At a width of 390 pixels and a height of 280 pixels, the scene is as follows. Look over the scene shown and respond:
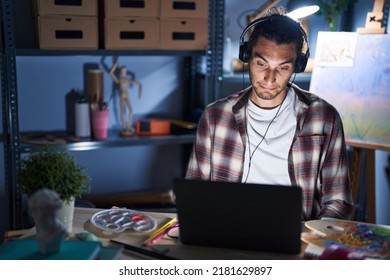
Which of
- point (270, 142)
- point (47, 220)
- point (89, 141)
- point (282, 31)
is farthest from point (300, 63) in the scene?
point (89, 141)

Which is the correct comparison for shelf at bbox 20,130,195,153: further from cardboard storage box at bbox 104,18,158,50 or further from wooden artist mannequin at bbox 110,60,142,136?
cardboard storage box at bbox 104,18,158,50

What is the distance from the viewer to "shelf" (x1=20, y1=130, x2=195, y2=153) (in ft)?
7.97

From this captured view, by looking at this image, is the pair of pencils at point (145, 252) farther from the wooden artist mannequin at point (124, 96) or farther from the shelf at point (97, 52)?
the wooden artist mannequin at point (124, 96)

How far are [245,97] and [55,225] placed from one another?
870mm

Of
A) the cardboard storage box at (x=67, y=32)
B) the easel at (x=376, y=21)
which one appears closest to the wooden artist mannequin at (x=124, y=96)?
the cardboard storage box at (x=67, y=32)

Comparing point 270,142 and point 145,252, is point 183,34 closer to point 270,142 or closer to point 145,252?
point 270,142

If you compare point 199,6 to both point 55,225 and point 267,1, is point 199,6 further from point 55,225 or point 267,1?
point 55,225

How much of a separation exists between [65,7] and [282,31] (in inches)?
40.9

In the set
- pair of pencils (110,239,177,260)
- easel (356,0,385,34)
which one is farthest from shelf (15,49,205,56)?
pair of pencils (110,239,177,260)

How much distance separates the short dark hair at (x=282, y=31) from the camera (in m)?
1.76

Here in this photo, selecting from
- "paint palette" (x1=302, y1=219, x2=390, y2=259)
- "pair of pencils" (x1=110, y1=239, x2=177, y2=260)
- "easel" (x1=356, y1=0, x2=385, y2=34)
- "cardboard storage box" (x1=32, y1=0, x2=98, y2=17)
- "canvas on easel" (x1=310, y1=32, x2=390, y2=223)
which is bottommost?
"pair of pencils" (x1=110, y1=239, x2=177, y2=260)

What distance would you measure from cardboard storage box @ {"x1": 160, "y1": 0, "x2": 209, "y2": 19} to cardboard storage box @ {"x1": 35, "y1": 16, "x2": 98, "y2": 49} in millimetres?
327

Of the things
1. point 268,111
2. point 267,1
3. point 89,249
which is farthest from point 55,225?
point 267,1

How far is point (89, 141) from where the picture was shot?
99.6 inches
